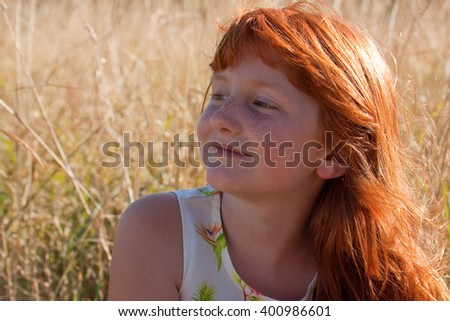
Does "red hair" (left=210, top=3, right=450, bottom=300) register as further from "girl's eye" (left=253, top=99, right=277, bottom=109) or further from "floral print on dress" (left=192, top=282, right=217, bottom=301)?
"floral print on dress" (left=192, top=282, right=217, bottom=301)

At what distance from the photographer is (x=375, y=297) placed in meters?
1.67

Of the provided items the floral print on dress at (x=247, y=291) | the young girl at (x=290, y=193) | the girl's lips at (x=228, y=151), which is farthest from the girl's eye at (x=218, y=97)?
the floral print on dress at (x=247, y=291)

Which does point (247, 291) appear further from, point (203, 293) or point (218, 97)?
point (218, 97)

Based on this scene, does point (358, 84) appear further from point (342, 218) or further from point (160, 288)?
point (160, 288)

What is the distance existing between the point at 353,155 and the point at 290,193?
7.1 inches

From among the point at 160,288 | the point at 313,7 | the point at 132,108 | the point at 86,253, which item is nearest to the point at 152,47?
the point at 132,108

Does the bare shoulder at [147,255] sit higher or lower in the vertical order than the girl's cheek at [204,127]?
lower

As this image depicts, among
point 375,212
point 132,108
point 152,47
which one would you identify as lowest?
point 375,212

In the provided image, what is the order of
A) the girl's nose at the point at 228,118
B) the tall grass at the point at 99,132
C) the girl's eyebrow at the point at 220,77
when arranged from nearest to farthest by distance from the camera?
the girl's nose at the point at 228,118, the girl's eyebrow at the point at 220,77, the tall grass at the point at 99,132

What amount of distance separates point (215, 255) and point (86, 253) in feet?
2.33

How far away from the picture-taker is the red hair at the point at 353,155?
5.04 ft

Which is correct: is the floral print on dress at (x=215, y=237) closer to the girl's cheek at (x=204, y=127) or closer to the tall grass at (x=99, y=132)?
the girl's cheek at (x=204, y=127)

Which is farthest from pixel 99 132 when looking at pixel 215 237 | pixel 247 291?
pixel 247 291

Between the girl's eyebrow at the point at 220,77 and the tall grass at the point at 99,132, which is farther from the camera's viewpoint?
the tall grass at the point at 99,132
